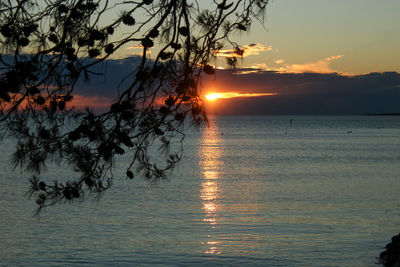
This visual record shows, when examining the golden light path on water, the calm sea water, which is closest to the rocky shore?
the calm sea water

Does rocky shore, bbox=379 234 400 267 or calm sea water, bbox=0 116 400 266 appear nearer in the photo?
rocky shore, bbox=379 234 400 267

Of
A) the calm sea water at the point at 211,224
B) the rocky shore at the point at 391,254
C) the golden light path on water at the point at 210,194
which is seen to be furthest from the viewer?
the golden light path on water at the point at 210,194

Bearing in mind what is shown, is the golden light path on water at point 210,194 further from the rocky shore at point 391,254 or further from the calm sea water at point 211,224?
the rocky shore at point 391,254

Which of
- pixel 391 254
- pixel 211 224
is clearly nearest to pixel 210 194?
pixel 211 224

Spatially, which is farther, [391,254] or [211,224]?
[211,224]

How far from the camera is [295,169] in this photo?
120 feet

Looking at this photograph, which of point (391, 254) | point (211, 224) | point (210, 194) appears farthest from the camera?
point (210, 194)

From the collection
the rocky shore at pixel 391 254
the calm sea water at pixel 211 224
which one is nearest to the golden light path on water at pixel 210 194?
the calm sea water at pixel 211 224

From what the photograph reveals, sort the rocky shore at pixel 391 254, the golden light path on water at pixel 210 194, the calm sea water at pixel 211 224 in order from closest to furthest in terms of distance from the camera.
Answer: the rocky shore at pixel 391 254 → the calm sea water at pixel 211 224 → the golden light path on water at pixel 210 194

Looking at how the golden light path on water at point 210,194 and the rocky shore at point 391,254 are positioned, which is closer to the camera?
the rocky shore at point 391,254

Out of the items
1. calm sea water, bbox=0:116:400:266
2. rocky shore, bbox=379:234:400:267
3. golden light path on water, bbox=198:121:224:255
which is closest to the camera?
rocky shore, bbox=379:234:400:267

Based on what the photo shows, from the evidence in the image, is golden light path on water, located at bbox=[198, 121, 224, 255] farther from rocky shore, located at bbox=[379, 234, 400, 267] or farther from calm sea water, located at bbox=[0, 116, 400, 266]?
rocky shore, located at bbox=[379, 234, 400, 267]

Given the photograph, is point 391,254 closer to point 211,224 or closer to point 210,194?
point 211,224

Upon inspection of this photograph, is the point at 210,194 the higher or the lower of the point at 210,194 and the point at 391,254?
the lower
